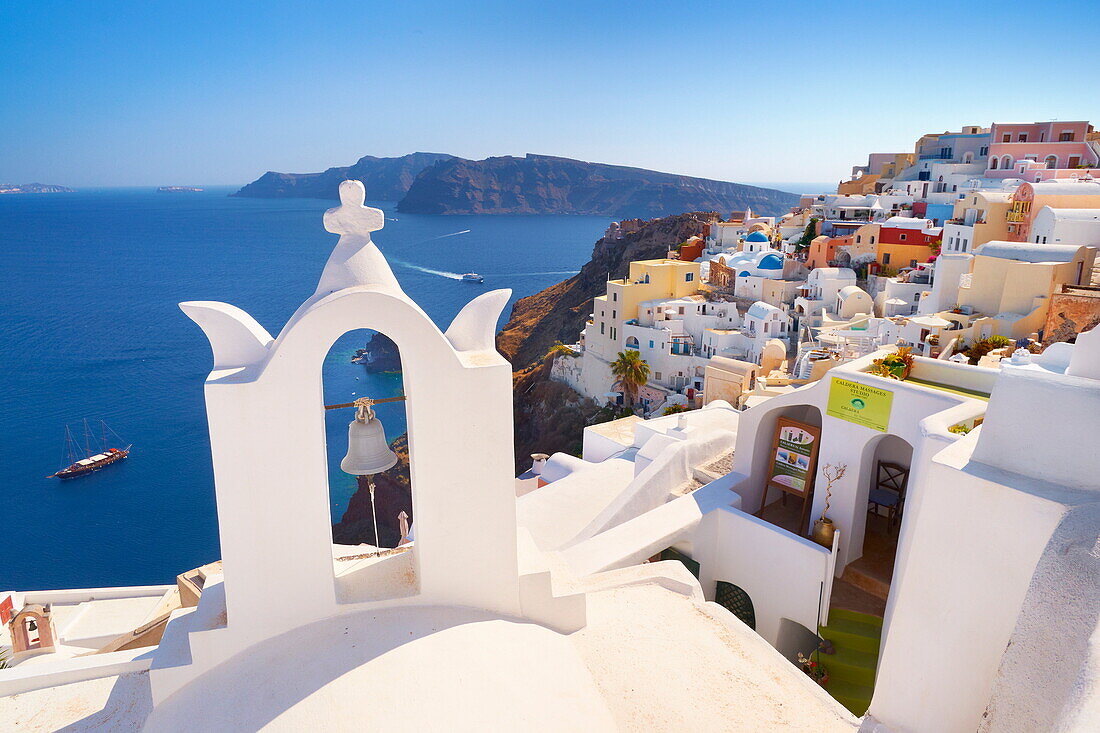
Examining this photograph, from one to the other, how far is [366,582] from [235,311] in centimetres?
209

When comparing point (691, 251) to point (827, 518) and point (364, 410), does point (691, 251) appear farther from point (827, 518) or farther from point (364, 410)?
point (364, 410)

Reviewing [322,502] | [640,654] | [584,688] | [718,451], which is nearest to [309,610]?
[322,502]

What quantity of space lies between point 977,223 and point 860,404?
23.2m

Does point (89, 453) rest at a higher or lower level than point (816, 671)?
lower

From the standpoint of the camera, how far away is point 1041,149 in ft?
139

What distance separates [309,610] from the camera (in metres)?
4.32

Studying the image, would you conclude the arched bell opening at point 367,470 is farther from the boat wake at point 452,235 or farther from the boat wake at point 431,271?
the boat wake at point 452,235

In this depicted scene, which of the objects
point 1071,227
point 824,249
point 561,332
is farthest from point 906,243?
point 561,332

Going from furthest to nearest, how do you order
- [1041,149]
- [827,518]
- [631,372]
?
1. [1041,149]
2. [631,372]
3. [827,518]

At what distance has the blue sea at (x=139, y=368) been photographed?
1362 inches

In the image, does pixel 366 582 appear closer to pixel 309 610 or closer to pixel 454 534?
pixel 309 610

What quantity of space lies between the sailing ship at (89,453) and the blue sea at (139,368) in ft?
1.67

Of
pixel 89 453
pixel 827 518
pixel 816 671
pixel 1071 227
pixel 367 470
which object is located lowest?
pixel 89 453

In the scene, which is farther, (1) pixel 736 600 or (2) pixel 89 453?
(2) pixel 89 453
